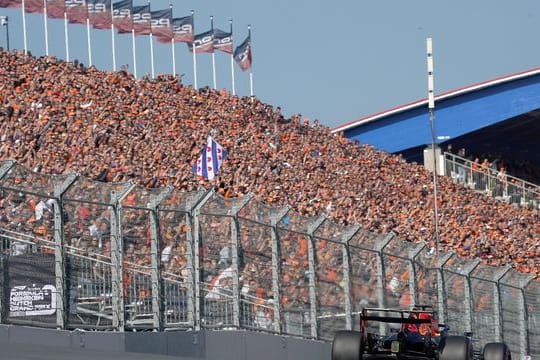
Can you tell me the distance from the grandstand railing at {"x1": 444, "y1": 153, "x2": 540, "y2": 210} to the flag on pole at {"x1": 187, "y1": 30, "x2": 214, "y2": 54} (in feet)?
32.6

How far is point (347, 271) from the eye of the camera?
67.5 ft

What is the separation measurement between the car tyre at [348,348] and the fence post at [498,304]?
34.0ft

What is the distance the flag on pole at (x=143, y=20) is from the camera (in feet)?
164

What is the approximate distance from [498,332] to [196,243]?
11832mm

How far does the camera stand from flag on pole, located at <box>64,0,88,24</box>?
46.4 meters

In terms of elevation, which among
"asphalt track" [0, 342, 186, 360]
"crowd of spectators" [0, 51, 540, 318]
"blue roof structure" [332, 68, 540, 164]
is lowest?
"asphalt track" [0, 342, 186, 360]

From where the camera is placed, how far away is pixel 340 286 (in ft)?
67.6

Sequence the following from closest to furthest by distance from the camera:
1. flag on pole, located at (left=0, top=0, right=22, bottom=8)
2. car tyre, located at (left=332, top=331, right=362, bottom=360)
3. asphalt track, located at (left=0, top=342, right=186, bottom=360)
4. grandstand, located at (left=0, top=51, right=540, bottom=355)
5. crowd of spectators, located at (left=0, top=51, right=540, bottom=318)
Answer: asphalt track, located at (left=0, top=342, right=186, bottom=360) < grandstand, located at (left=0, top=51, right=540, bottom=355) < car tyre, located at (left=332, top=331, right=362, bottom=360) < crowd of spectators, located at (left=0, top=51, right=540, bottom=318) < flag on pole, located at (left=0, top=0, right=22, bottom=8)

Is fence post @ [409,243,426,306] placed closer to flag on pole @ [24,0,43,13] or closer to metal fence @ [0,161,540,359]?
metal fence @ [0,161,540,359]

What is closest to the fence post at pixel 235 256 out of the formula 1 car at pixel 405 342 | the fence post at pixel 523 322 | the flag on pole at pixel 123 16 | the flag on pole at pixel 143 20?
the formula 1 car at pixel 405 342

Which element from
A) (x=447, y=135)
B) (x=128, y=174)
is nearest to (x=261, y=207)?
(x=128, y=174)

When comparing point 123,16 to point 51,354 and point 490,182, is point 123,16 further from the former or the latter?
point 51,354

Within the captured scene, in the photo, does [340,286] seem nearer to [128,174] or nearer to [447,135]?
[128,174]

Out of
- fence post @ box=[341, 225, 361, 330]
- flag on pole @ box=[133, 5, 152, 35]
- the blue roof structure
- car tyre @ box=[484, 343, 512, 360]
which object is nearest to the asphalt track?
car tyre @ box=[484, 343, 512, 360]
